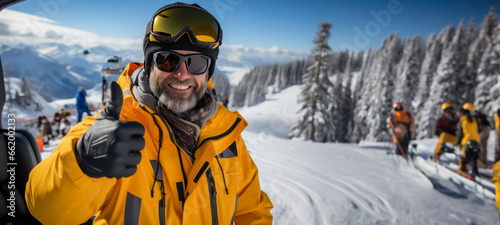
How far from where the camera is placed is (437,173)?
7.09 metres

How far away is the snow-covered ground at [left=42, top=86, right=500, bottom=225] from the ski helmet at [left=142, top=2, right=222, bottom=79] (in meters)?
3.20

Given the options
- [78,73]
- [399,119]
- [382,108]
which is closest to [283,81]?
[382,108]

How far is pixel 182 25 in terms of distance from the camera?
1.81 m

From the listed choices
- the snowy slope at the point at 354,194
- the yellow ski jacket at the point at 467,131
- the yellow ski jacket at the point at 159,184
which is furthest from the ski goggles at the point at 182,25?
the yellow ski jacket at the point at 467,131

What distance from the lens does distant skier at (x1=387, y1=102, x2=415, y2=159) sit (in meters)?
8.94

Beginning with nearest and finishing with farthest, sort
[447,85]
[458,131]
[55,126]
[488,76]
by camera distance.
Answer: [458,131] → [55,126] → [488,76] → [447,85]

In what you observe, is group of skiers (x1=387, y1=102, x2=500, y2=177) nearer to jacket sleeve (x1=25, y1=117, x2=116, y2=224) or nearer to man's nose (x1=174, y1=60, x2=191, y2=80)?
Answer: man's nose (x1=174, y1=60, x2=191, y2=80)

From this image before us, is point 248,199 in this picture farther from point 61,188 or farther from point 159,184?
point 61,188

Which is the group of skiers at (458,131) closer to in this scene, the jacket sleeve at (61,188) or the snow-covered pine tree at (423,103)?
the jacket sleeve at (61,188)

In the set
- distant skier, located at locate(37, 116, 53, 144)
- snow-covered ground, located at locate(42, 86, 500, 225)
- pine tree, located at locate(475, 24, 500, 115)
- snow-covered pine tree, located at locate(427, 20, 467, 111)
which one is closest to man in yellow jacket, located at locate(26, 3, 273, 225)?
snow-covered ground, located at locate(42, 86, 500, 225)

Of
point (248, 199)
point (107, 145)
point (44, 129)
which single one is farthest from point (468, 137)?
point (44, 129)

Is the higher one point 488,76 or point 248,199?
point 488,76

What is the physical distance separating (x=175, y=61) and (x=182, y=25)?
1.00 feet

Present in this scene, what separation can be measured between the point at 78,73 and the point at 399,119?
198271 millimetres
